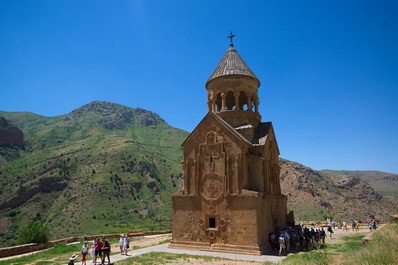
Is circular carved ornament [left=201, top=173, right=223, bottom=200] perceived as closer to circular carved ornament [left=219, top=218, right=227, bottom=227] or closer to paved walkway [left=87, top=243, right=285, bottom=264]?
circular carved ornament [left=219, top=218, right=227, bottom=227]

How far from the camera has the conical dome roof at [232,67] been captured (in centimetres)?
1902

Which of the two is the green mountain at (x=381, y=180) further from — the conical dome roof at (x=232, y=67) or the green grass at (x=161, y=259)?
the green grass at (x=161, y=259)

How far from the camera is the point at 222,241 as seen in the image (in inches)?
601

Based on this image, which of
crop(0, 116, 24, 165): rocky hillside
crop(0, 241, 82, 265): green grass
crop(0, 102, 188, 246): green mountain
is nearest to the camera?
crop(0, 241, 82, 265): green grass

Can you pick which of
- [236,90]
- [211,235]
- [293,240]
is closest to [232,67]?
[236,90]

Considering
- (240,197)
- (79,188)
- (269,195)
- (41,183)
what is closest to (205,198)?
(240,197)

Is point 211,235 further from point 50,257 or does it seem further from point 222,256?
point 50,257

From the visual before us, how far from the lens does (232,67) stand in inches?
758

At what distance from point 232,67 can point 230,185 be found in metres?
8.44

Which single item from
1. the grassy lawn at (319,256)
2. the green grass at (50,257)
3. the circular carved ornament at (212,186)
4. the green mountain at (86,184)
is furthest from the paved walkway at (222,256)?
the green mountain at (86,184)

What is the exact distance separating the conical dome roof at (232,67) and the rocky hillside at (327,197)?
34683mm

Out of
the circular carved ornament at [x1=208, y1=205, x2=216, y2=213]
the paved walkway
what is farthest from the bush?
the circular carved ornament at [x1=208, y1=205, x2=216, y2=213]

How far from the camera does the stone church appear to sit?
14.9m

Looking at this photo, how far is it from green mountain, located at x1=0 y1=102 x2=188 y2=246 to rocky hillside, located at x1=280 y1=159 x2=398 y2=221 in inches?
991
